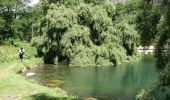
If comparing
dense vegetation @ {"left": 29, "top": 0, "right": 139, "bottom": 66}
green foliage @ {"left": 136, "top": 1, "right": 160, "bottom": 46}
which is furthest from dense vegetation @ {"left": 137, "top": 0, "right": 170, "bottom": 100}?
dense vegetation @ {"left": 29, "top": 0, "right": 139, "bottom": 66}

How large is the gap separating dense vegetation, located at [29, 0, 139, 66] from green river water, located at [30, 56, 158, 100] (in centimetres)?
202

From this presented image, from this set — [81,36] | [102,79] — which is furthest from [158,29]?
[81,36]

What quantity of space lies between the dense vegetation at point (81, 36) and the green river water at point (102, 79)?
202cm

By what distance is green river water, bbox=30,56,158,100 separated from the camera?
2894 centimetres

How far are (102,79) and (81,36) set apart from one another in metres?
11.2

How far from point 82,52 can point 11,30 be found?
20.6 meters

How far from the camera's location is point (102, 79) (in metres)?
36.1

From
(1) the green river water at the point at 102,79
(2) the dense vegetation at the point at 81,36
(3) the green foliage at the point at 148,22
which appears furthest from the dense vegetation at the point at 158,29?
(2) the dense vegetation at the point at 81,36

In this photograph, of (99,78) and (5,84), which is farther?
(99,78)

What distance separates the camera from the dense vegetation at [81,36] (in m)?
45.8

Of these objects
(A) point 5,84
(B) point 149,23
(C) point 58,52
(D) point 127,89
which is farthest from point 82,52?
(B) point 149,23

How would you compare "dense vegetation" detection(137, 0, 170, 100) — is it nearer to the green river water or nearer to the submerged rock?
the green river water

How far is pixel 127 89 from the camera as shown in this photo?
31.0 metres

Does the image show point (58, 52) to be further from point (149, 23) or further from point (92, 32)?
point (149, 23)
